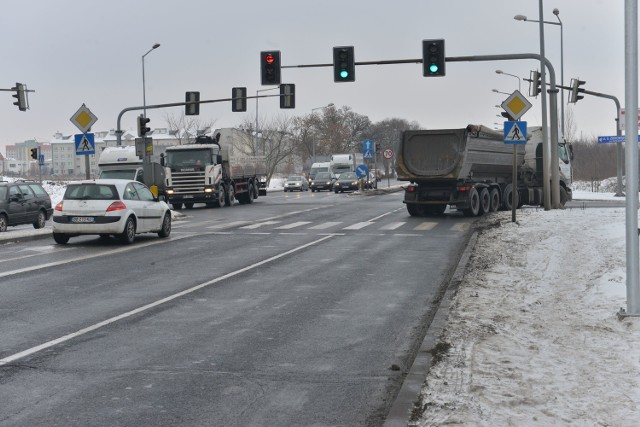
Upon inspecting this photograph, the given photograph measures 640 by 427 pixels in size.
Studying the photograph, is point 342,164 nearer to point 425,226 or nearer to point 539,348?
point 425,226

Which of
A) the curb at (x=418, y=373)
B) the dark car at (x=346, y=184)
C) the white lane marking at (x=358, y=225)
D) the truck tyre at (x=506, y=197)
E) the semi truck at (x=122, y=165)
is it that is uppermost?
the semi truck at (x=122, y=165)

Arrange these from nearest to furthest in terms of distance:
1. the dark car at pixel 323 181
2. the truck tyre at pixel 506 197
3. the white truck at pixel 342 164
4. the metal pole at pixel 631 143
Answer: the metal pole at pixel 631 143 < the truck tyre at pixel 506 197 < the dark car at pixel 323 181 < the white truck at pixel 342 164

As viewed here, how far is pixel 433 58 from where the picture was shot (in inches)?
1075

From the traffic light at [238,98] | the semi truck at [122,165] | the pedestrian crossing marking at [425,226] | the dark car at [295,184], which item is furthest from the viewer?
the dark car at [295,184]

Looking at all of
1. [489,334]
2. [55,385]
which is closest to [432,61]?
[489,334]

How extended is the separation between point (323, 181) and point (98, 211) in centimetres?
5401

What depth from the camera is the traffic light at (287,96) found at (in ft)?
118

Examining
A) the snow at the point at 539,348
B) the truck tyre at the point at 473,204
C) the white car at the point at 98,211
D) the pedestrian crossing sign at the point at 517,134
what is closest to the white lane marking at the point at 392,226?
the truck tyre at the point at 473,204

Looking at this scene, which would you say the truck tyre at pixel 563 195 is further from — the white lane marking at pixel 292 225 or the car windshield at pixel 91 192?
the car windshield at pixel 91 192

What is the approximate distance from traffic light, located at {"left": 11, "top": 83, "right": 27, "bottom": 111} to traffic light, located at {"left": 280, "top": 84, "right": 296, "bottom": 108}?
13.3 metres

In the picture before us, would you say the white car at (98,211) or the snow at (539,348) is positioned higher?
the white car at (98,211)

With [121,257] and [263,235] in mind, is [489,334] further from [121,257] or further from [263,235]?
[263,235]

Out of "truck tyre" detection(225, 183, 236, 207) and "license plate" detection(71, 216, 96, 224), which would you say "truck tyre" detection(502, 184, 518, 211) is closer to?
"truck tyre" detection(225, 183, 236, 207)

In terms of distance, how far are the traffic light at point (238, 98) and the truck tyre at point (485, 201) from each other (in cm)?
1223
